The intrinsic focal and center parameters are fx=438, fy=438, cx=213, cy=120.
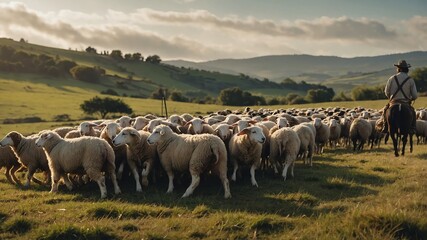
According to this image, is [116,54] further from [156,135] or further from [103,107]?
[156,135]

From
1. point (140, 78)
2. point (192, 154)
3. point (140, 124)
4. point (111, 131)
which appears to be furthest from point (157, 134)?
point (140, 78)

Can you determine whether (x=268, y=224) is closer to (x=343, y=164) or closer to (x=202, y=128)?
(x=202, y=128)

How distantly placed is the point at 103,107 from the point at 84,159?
175ft

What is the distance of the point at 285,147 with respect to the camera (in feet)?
40.7

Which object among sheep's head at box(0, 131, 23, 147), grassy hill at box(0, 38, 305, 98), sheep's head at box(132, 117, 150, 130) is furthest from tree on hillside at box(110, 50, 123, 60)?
sheep's head at box(0, 131, 23, 147)

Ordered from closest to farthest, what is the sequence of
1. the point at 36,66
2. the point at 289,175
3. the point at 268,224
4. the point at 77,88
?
the point at 268,224, the point at 289,175, the point at 77,88, the point at 36,66

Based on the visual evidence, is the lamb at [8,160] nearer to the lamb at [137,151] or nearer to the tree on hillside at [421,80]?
the lamb at [137,151]

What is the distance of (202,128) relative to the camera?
13828mm

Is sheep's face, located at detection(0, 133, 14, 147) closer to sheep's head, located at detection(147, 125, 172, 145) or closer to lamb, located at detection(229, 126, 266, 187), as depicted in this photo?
sheep's head, located at detection(147, 125, 172, 145)

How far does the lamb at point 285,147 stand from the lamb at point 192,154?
2.72 metres

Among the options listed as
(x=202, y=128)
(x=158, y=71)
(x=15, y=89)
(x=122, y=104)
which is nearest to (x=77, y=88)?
(x=15, y=89)

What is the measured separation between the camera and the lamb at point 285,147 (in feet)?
40.4

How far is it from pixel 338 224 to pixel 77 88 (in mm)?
91555

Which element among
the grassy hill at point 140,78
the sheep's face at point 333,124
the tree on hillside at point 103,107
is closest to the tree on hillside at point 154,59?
the grassy hill at point 140,78
